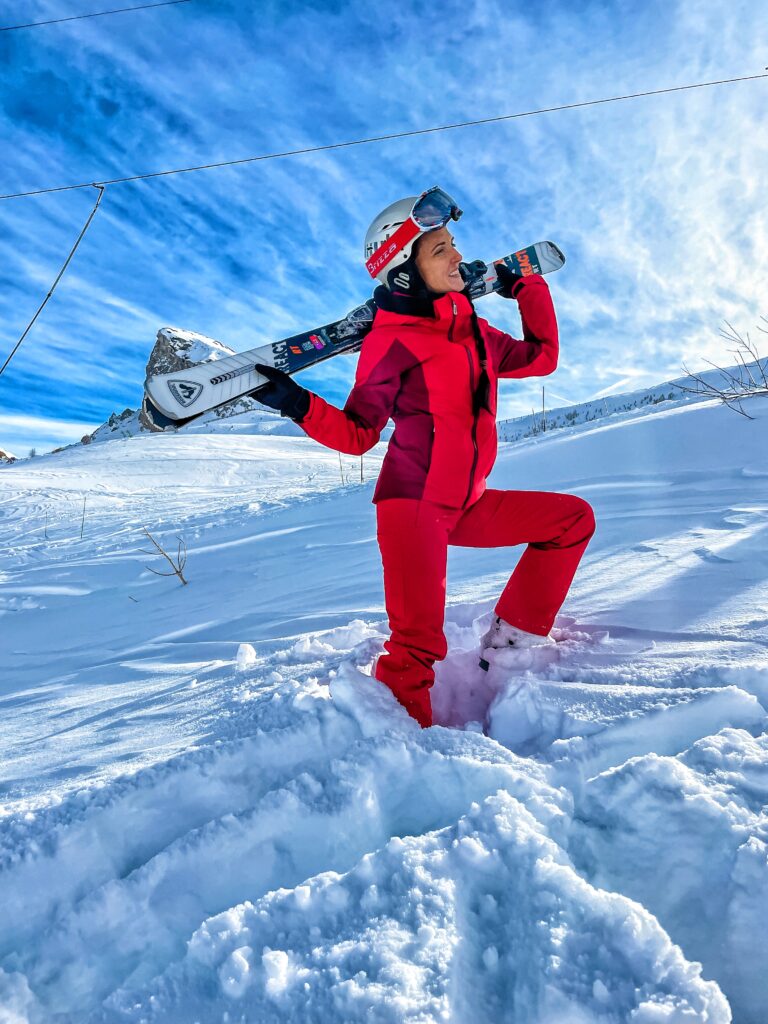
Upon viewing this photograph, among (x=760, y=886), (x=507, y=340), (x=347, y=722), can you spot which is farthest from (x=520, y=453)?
(x=760, y=886)

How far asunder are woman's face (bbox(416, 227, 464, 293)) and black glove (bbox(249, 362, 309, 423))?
0.60 metres

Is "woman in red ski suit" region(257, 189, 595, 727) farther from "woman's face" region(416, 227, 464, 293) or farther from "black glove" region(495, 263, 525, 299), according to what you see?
"black glove" region(495, 263, 525, 299)

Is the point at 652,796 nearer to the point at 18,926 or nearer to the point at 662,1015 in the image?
the point at 662,1015

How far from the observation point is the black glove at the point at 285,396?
198 cm

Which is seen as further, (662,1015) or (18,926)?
(18,926)

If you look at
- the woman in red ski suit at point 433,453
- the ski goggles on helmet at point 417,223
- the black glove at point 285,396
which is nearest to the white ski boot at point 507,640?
the woman in red ski suit at point 433,453

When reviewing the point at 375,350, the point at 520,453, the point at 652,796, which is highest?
the point at 375,350

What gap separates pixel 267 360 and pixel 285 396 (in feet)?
1.51

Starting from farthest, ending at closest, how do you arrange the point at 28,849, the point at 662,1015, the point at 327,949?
the point at 28,849
the point at 327,949
the point at 662,1015

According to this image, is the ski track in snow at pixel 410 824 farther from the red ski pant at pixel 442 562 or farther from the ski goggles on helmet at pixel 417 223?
the ski goggles on helmet at pixel 417 223

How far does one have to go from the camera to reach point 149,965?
928mm

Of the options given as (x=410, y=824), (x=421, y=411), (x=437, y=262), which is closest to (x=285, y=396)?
(x=421, y=411)

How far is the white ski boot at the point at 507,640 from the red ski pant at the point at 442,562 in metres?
0.02

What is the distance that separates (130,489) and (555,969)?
39.4ft
